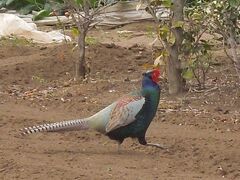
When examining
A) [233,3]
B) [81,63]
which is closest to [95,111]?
[233,3]

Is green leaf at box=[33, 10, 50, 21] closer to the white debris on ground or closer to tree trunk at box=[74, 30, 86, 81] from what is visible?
the white debris on ground

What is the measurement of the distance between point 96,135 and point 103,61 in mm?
3949

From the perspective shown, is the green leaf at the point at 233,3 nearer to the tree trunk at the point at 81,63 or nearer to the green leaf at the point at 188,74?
the green leaf at the point at 188,74

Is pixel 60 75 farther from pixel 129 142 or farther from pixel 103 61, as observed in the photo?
pixel 129 142

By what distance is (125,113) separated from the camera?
19.4 feet

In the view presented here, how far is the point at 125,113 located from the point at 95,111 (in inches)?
67.5

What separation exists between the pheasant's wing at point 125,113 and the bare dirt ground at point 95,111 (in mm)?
234

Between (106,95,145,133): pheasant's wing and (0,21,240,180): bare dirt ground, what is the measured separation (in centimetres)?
23

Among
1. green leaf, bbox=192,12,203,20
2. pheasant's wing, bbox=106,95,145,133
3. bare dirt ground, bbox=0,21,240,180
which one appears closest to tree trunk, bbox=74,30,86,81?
bare dirt ground, bbox=0,21,240,180

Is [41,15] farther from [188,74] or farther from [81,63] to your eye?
[188,74]

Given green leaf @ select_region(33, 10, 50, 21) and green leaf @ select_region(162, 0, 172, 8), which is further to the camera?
green leaf @ select_region(33, 10, 50, 21)

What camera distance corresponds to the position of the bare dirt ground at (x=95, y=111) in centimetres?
540

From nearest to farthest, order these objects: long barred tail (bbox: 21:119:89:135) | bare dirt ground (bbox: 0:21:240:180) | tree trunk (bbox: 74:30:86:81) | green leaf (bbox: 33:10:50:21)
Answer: bare dirt ground (bbox: 0:21:240:180) < long barred tail (bbox: 21:119:89:135) < tree trunk (bbox: 74:30:86:81) < green leaf (bbox: 33:10:50:21)

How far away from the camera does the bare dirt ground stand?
→ 5.40 m
